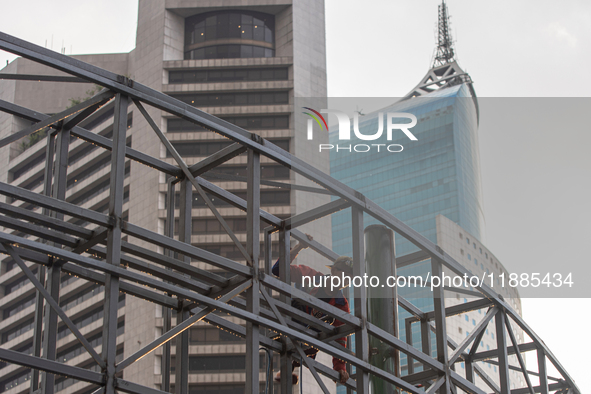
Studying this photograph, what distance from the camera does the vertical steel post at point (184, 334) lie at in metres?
12.6

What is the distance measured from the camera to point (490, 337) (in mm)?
106688

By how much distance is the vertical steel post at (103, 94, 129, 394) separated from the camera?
32.8ft

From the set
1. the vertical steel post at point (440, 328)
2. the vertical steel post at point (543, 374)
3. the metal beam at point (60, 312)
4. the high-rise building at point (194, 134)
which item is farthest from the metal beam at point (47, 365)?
the high-rise building at point (194, 134)

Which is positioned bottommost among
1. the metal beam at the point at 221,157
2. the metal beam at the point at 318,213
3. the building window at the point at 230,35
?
the metal beam at the point at 318,213

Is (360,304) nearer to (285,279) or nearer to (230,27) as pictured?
(285,279)

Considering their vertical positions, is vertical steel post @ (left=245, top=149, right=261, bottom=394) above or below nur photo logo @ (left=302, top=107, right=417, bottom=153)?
below

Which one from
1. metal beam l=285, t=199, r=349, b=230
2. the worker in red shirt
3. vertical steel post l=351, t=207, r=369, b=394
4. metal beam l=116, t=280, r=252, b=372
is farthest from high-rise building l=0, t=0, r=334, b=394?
metal beam l=116, t=280, r=252, b=372

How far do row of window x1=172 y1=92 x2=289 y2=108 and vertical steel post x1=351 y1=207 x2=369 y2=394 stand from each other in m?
55.6

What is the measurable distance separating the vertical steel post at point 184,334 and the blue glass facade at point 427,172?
326ft

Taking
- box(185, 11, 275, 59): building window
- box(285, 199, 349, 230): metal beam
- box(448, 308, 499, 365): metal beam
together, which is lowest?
box(448, 308, 499, 365): metal beam

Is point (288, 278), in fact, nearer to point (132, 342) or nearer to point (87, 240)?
point (87, 240)

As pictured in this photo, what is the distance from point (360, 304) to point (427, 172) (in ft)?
352

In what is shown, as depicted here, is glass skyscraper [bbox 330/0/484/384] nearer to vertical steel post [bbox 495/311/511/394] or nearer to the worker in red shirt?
vertical steel post [bbox 495/311/511/394]

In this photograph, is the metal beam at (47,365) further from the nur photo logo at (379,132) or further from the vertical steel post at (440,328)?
the nur photo logo at (379,132)
